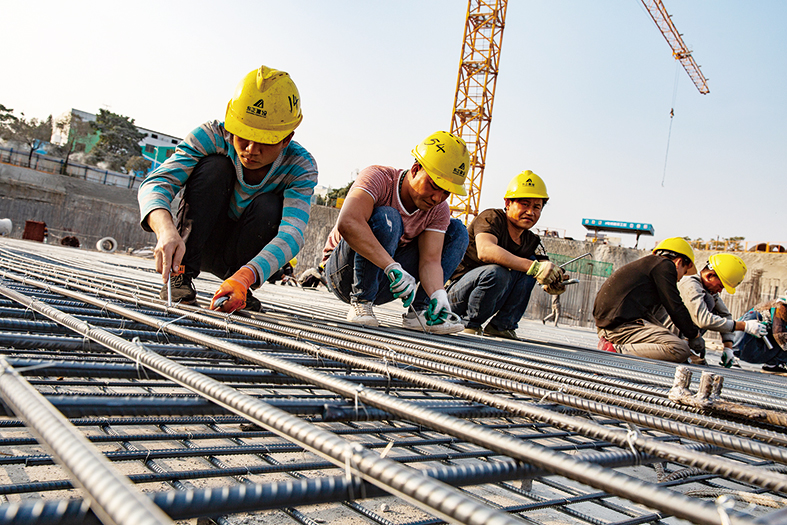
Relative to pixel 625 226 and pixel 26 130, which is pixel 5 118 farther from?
pixel 625 226

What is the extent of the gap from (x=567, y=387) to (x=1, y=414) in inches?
41.0

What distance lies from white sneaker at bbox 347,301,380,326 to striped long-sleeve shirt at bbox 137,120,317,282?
0.47m

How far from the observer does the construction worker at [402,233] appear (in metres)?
2.43

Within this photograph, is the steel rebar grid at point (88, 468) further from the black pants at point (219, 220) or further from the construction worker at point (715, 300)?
the construction worker at point (715, 300)

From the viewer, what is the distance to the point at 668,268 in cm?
326

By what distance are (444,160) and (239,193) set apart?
3.21ft

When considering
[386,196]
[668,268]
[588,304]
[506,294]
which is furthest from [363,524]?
[588,304]

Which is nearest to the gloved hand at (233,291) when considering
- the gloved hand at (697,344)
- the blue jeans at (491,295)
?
the blue jeans at (491,295)

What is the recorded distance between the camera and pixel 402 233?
2.70 meters

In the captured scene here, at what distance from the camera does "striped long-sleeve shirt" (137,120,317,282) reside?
2.05 m

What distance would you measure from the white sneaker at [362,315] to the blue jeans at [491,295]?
81 cm

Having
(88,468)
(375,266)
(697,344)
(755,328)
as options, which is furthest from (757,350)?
(88,468)

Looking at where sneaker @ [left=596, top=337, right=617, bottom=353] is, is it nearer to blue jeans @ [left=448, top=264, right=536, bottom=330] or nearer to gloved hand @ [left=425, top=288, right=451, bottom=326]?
blue jeans @ [left=448, top=264, right=536, bottom=330]

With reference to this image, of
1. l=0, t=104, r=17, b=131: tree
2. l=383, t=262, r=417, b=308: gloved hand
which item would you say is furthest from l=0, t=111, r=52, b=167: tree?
l=383, t=262, r=417, b=308: gloved hand
